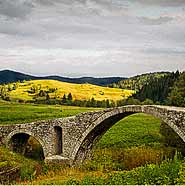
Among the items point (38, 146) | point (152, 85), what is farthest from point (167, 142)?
point (152, 85)

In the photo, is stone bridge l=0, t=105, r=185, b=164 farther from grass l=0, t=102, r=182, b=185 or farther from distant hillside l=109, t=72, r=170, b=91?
distant hillside l=109, t=72, r=170, b=91

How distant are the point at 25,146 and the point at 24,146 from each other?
0.12 m

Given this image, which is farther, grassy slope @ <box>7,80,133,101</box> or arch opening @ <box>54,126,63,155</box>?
grassy slope @ <box>7,80,133,101</box>

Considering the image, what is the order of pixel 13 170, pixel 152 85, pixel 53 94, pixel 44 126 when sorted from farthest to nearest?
pixel 53 94
pixel 152 85
pixel 44 126
pixel 13 170

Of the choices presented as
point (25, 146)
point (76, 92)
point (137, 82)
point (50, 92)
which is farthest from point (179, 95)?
point (137, 82)

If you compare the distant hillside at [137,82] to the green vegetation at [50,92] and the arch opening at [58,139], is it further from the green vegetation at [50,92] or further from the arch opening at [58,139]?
the arch opening at [58,139]

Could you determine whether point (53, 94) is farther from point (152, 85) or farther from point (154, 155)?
point (154, 155)

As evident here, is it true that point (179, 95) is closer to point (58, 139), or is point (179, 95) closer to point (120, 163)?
point (120, 163)

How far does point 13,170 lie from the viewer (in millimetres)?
28828

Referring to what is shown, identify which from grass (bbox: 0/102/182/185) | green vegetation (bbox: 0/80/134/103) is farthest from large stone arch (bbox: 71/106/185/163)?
green vegetation (bbox: 0/80/134/103)

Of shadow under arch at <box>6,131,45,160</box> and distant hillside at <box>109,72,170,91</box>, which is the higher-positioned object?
distant hillside at <box>109,72,170,91</box>

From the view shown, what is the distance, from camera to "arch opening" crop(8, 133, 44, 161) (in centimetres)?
3538

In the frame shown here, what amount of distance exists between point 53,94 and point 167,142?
7941cm

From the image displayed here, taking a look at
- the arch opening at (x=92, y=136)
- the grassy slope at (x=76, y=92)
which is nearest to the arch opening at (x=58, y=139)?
the arch opening at (x=92, y=136)
